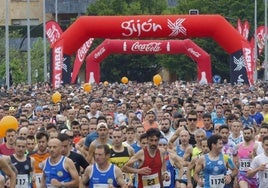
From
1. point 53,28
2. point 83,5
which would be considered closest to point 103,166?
point 53,28

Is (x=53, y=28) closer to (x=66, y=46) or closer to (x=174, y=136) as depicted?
(x=66, y=46)

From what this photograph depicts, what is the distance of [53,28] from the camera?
47.2 m

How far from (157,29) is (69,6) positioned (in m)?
64.1

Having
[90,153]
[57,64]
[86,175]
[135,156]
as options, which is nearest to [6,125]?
[90,153]

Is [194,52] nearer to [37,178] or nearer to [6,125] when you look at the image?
[6,125]

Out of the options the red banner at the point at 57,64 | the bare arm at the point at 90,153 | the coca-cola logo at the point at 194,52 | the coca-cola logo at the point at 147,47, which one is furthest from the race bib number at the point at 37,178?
the coca-cola logo at the point at 147,47

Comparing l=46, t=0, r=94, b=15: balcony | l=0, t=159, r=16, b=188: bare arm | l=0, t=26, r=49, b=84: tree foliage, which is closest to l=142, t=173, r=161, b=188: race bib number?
l=0, t=159, r=16, b=188: bare arm

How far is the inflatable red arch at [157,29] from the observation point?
132ft

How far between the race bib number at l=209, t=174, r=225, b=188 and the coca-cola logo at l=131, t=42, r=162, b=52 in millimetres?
34636

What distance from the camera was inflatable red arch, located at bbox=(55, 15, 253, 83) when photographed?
1588 inches

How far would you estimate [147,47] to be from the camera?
5216 cm

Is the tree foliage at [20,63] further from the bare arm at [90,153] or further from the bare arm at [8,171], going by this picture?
the bare arm at [8,171]

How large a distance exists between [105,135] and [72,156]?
2039 millimetres

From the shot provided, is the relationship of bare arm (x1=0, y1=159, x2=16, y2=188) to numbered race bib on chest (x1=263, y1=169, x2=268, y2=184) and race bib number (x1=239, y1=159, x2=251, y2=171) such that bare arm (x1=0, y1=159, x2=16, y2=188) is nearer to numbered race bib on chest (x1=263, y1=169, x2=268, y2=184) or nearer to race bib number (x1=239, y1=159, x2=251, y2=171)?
numbered race bib on chest (x1=263, y1=169, x2=268, y2=184)
